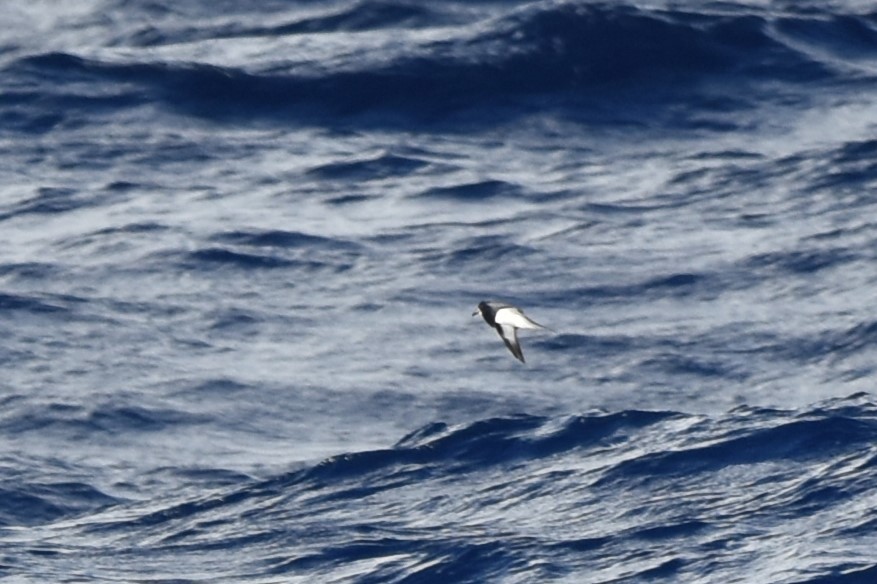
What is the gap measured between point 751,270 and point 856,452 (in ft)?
11.1

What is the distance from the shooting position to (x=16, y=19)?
23922mm

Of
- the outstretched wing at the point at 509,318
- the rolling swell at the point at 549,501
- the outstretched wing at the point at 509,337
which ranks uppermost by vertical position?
the outstretched wing at the point at 509,318

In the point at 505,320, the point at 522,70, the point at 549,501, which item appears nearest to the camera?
the point at 505,320

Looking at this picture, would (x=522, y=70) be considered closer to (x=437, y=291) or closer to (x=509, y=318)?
(x=437, y=291)

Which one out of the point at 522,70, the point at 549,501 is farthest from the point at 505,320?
the point at 522,70

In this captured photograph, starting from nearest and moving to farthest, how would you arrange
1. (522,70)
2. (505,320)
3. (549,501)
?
(505,320), (549,501), (522,70)

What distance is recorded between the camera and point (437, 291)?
1689 centimetres

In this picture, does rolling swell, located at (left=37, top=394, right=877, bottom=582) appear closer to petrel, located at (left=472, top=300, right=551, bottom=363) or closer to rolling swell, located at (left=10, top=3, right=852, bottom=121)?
petrel, located at (left=472, top=300, right=551, bottom=363)

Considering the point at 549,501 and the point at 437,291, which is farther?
the point at 437,291

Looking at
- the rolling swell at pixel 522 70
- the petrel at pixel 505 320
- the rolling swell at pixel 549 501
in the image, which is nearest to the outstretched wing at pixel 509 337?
the petrel at pixel 505 320

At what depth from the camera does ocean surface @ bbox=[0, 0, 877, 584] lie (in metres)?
13.2

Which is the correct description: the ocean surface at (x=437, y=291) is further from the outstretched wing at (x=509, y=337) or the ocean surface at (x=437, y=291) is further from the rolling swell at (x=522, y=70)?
the outstretched wing at (x=509, y=337)

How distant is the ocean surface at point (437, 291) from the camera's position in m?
13.2

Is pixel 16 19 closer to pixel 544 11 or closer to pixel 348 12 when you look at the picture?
pixel 348 12
